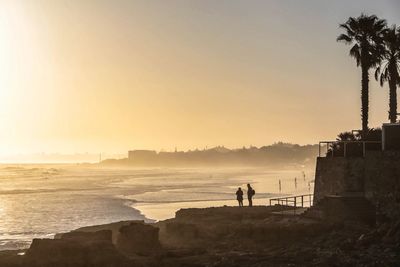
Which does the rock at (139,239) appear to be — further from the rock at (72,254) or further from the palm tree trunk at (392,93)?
the palm tree trunk at (392,93)

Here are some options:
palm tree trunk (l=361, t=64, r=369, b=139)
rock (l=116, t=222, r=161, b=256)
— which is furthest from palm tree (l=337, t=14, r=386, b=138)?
rock (l=116, t=222, r=161, b=256)

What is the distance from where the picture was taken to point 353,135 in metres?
38.1

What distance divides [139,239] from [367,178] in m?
12.6

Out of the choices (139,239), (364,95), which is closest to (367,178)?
(364,95)

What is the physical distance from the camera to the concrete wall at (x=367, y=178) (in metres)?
28.5

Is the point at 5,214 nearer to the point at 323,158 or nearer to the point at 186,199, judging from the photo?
the point at 186,199

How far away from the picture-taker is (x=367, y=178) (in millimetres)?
30234

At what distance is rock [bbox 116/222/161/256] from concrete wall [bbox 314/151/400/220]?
11.1 metres

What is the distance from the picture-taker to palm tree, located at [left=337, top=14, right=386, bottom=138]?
1481 inches

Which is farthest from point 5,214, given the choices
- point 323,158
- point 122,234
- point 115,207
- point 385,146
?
point 385,146

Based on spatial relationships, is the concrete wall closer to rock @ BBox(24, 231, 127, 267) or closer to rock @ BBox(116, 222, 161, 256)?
rock @ BBox(116, 222, 161, 256)

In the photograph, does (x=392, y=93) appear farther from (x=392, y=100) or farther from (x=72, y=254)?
(x=72, y=254)

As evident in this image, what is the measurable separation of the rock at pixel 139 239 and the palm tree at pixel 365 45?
16.7 m

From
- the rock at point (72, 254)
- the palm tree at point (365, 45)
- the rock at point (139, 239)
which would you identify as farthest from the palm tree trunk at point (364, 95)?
the rock at point (72, 254)
